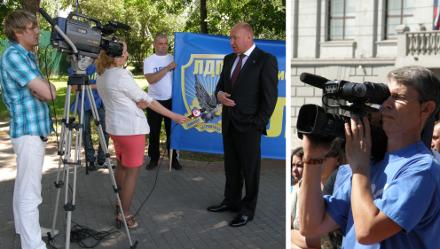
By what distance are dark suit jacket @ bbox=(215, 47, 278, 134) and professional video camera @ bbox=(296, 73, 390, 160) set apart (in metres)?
2.88

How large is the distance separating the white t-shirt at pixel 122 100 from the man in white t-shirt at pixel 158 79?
7.51 ft

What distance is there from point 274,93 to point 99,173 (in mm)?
3031

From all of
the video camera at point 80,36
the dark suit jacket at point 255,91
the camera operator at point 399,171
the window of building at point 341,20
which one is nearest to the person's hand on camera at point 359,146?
the camera operator at point 399,171

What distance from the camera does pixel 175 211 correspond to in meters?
4.98

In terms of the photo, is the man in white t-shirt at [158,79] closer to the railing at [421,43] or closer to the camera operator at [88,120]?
the camera operator at [88,120]

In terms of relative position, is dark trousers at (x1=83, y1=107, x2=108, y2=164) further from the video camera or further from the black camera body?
the black camera body

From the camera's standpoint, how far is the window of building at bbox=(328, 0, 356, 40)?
2.04m

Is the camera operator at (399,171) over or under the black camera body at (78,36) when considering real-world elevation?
under

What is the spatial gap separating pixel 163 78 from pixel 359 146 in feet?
17.4

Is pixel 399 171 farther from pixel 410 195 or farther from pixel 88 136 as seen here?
pixel 88 136

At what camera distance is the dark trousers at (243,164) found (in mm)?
4414

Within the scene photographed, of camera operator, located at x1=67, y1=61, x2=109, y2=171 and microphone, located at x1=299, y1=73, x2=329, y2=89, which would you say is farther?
camera operator, located at x1=67, y1=61, x2=109, y2=171

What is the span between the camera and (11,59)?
3.43 meters

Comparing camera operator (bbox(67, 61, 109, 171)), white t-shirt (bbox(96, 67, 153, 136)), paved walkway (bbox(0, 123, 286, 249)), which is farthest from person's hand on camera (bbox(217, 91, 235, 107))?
camera operator (bbox(67, 61, 109, 171))
